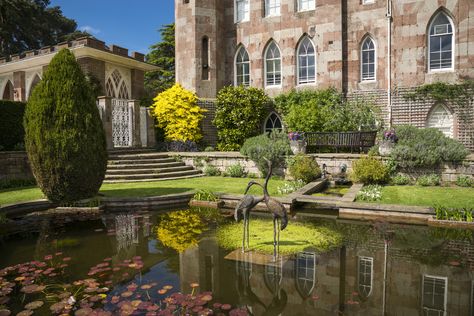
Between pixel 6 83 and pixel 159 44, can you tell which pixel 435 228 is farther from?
pixel 159 44

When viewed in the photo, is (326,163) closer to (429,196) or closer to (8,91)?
(429,196)

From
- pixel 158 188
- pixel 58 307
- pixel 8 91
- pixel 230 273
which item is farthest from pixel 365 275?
pixel 8 91

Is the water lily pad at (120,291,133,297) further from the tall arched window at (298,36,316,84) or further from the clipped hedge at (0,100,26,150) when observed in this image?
the tall arched window at (298,36,316,84)

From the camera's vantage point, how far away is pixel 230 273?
4910mm

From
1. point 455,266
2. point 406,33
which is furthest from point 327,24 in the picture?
point 455,266

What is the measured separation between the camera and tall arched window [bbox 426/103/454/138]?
16.1 meters

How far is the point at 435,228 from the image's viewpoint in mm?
6945

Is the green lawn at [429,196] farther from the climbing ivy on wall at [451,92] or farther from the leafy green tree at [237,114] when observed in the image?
the leafy green tree at [237,114]

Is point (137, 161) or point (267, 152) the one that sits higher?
point (267, 152)

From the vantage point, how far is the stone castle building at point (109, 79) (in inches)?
674

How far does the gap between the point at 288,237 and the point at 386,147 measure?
7.05 meters

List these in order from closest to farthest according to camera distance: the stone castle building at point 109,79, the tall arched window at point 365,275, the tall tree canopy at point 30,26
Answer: the tall arched window at point 365,275
the stone castle building at point 109,79
the tall tree canopy at point 30,26

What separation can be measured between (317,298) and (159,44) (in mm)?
34492

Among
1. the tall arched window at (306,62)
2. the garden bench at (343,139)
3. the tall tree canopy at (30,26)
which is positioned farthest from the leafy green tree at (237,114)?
the tall tree canopy at (30,26)
